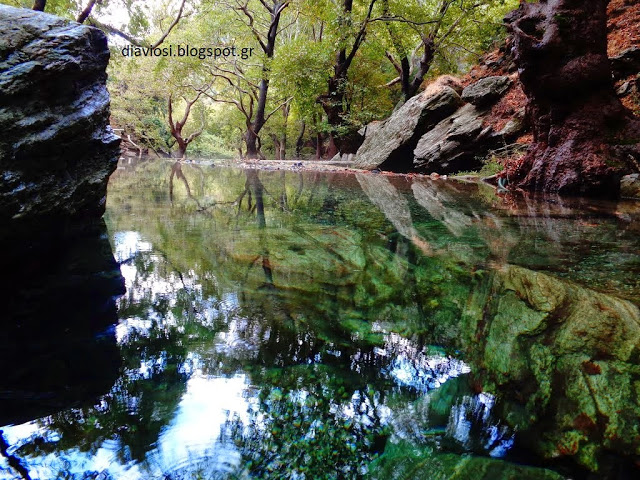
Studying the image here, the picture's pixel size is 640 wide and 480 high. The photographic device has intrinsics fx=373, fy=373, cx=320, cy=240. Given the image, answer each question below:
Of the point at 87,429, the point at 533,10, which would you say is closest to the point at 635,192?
the point at 533,10

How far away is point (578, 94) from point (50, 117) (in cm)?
755

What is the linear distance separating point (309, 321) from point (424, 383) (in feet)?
2.38

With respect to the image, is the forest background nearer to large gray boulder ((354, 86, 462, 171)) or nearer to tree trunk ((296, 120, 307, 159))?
large gray boulder ((354, 86, 462, 171))

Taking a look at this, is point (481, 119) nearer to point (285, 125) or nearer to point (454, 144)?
point (454, 144)

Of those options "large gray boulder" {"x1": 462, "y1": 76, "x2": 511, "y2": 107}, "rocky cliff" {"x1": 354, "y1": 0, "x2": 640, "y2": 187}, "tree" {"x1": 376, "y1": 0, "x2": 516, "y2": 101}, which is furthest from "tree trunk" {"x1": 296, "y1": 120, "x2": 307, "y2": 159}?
"large gray boulder" {"x1": 462, "y1": 76, "x2": 511, "y2": 107}

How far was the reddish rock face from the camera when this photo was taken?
6051mm

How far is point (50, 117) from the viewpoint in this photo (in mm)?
2910

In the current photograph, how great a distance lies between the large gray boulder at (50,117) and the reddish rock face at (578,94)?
6.73 m

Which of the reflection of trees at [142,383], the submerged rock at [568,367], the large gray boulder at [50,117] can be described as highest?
the large gray boulder at [50,117]

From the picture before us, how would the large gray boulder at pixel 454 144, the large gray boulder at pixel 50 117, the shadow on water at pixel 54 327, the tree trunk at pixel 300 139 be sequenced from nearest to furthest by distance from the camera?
the shadow on water at pixel 54 327, the large gray boulder at pixel 50 117, the large gray boulder at pixel 454 144, the tree trunk at pixel 300 139

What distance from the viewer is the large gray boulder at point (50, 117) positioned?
2559 mm

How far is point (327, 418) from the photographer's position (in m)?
1.38

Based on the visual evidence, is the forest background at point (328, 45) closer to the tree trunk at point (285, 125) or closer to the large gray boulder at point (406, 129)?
the large gray boulder at point (406, 129)

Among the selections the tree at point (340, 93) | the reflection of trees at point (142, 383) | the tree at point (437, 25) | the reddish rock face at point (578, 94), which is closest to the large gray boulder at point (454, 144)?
the reddish rock face at point (578, 94)
